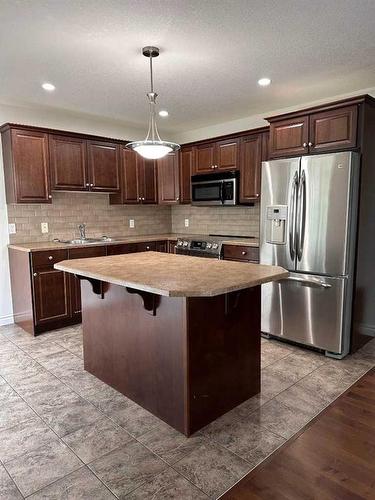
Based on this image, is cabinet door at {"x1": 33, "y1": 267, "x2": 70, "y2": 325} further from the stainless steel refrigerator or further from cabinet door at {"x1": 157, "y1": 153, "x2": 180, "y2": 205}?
the stainless steel refrigerator

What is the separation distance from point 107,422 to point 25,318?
7.02 feet

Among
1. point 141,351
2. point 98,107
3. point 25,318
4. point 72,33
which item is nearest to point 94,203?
point 98,107

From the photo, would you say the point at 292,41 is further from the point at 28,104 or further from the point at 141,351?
the point at 28,104

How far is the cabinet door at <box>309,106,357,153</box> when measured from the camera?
2.93 meters

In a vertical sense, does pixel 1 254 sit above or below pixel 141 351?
above

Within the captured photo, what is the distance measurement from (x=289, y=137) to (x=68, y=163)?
2.55 m

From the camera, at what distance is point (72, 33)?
235cm

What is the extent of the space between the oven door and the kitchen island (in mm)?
1907

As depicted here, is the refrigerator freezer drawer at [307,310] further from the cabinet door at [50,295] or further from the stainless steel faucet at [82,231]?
the stainless steel faucet at [82,231]

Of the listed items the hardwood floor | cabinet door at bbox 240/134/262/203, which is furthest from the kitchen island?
cabinet door at bbox 240/134/262/203

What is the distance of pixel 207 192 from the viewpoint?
4609 millimetres

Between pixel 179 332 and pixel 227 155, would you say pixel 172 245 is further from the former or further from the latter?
pixel 179 332

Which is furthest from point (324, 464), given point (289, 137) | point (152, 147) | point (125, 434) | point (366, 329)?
point (289, 137)

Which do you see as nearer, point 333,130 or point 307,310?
point 333,130
